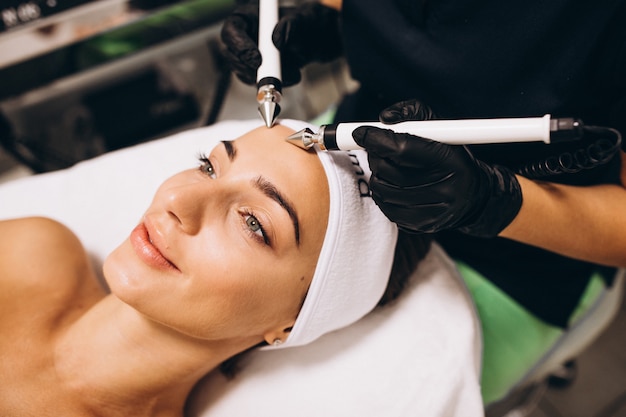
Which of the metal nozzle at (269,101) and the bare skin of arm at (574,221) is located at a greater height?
the metal nozzle at (269,101)

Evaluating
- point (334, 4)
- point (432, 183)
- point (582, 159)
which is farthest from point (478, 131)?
point (334, 4)

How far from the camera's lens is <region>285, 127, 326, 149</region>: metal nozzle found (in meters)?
0.72

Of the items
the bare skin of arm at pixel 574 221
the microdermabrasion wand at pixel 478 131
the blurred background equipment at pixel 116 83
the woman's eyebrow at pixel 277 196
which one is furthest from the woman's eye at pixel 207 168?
the blurred background equipment at pixel 116 83

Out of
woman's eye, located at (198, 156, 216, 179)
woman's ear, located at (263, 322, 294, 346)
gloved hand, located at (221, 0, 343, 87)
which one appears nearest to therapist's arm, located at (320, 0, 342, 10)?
gloved hand, located at (221, 0, 343, 87)

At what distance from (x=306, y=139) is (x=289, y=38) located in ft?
1.29

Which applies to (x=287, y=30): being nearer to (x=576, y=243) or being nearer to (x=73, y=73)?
(x=576, y=243)

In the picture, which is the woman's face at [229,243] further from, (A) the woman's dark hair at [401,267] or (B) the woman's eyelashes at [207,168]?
(A) the woman's dark hair at [401,267]

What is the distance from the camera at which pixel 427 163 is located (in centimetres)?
63

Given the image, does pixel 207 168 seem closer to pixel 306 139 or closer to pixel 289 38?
pixel 306 139

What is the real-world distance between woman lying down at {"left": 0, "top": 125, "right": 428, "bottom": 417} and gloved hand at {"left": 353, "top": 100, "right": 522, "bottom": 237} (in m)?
0.11

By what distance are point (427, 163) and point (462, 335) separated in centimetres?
49

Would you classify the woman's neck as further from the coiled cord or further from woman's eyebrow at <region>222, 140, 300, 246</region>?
the coiled cord

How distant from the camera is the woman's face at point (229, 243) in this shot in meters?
0.74

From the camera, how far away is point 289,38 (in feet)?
3.34
